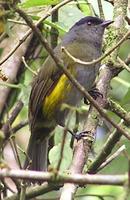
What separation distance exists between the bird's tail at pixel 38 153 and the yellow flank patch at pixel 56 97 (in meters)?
0.21

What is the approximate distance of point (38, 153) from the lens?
13.0 ft

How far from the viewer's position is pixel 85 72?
3.71 m

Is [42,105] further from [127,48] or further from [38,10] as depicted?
[127,48]

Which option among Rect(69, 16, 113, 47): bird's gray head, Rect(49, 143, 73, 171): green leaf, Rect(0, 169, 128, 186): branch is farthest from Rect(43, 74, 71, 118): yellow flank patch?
Rect(0, 169, 128, 186): branch

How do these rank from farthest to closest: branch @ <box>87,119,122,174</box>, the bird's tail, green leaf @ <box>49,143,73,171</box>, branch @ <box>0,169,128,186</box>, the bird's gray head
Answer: the bird's gray head, the bird's tail, branch @ <box>87,119,122,174</box>, green leaf @ <box>49,143,73,171</box>, branch @ <box>0,169,128,186</box>

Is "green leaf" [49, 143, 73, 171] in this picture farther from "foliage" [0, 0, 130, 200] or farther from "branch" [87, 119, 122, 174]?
"branch" [87, 119, 122, 174]

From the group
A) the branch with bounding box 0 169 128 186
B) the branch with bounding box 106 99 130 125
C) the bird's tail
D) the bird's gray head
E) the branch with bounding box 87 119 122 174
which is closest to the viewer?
the branch with bounding box 0 169 128 186

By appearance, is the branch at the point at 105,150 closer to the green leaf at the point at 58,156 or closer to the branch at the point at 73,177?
the green leaf at the point at 58,156

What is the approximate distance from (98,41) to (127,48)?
1.42 m

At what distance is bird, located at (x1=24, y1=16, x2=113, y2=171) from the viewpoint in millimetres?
3729

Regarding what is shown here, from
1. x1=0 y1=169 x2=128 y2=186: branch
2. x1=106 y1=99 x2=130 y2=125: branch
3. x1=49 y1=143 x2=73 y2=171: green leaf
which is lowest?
x1=0 y1=169 x2=128 y2=186: branch

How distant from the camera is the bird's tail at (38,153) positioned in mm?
3859

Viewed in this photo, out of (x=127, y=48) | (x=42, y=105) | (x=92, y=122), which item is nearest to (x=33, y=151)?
(x=42, y=105)

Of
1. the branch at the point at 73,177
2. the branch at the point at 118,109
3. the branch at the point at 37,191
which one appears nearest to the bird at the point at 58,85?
the branch at the point at 37,191
